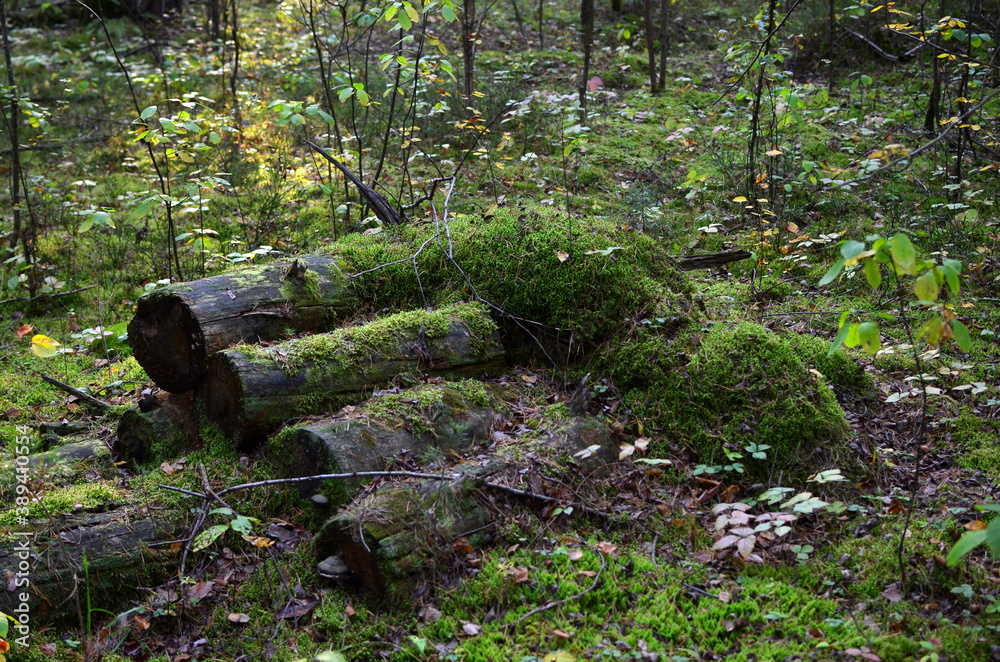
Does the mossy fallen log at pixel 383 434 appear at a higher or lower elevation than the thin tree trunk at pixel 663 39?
lower

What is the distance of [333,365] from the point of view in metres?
4.09

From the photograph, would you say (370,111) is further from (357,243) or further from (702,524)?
(702,524)

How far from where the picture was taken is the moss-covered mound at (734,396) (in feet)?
12.6

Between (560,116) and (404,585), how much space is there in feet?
25.9

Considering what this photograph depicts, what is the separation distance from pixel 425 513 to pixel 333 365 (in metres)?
1.24

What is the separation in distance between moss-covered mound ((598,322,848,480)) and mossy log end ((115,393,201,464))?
9.20ft

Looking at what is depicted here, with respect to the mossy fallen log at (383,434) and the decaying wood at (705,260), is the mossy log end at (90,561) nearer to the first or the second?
the mossy fallen log at (383,434)

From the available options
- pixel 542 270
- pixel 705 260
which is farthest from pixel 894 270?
pixel 705 260

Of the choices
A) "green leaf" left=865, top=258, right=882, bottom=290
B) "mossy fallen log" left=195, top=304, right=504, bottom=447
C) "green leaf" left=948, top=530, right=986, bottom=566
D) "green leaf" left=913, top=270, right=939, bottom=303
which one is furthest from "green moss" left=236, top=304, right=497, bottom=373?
"green leaf" left=948, top=530, right=986, bottom=566

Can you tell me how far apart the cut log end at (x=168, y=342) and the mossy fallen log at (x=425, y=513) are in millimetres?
1636

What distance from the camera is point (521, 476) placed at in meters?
3.66

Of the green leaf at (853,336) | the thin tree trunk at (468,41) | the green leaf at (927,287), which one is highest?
the thin tree trunk at (468,41)

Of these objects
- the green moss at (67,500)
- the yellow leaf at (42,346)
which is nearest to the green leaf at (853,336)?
the yellow leaf at (42,346)

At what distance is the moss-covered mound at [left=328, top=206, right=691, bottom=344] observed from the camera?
466cm
